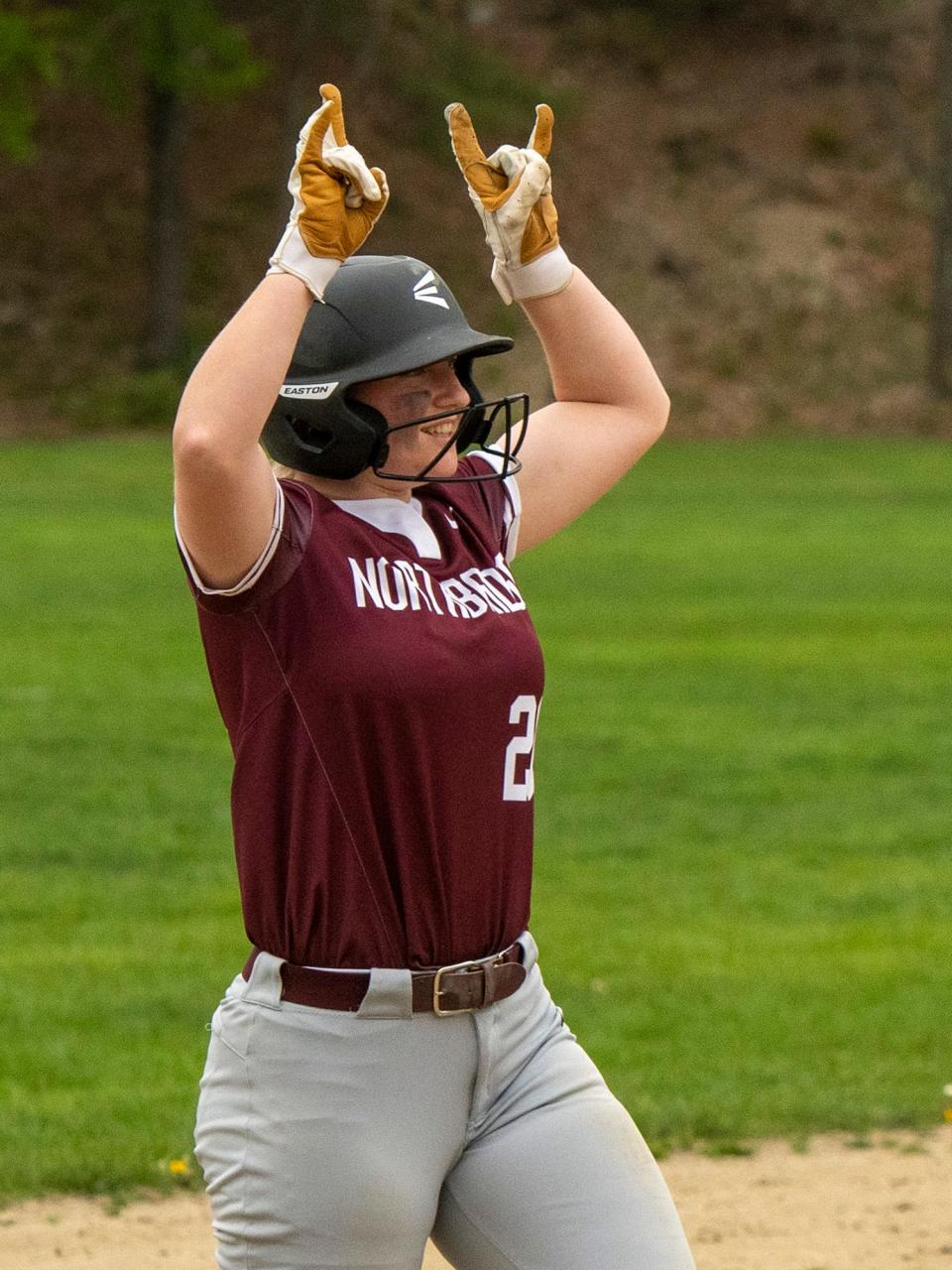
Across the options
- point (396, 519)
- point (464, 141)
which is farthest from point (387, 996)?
point (464, 141)

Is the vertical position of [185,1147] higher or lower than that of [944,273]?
lower

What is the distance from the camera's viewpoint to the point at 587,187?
4528 cm

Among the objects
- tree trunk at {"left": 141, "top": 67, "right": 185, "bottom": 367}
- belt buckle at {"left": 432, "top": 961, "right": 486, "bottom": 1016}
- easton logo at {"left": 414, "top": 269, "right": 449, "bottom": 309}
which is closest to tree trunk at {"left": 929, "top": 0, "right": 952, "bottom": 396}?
tree trunk at {"left": 141, "top": 67, "right": 185, "bottom": 367}

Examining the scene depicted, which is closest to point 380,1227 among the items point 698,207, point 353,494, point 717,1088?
point 353,494

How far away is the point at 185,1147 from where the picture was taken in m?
6.21

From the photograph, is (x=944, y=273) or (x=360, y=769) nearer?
(x=360, y=769)

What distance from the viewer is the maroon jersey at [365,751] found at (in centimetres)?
330

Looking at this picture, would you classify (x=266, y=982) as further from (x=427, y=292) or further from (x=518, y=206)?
(x=518, y=206)

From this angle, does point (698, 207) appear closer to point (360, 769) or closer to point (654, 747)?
point (654, 747)

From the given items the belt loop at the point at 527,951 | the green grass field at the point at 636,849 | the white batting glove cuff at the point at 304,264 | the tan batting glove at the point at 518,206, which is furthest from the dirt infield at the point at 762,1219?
the white batting glove cuff at the point at 304,264

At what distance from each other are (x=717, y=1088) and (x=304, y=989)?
372 centimetres

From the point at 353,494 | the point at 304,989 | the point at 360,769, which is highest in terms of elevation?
the point at 353,494

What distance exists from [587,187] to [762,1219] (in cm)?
4111

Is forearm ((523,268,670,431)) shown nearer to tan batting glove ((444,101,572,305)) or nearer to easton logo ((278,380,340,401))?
tan batting glove ((444,101,572,305))
